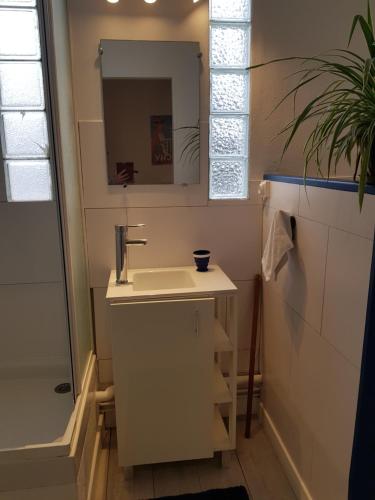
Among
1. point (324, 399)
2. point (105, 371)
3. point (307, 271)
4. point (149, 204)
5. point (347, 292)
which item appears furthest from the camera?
point (105, 371)

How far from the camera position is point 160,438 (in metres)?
1.72

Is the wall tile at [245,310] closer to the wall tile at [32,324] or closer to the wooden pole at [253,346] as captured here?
the wooden pole at [253,346]

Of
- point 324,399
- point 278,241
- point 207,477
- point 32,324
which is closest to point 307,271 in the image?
point 278,241

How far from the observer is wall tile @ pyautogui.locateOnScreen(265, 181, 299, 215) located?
5.29 ft

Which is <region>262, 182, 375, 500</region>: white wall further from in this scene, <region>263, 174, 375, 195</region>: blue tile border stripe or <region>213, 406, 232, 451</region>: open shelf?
<region>213, 406, 232, 451</region>: open shelf

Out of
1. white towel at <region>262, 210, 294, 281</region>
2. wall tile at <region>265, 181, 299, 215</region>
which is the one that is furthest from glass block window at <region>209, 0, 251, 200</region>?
white towel at <region>262, 210, 294, 281</region>

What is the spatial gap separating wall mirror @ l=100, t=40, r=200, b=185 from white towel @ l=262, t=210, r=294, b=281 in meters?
0.55

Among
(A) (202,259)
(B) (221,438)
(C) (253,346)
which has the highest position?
(A) (202,259)

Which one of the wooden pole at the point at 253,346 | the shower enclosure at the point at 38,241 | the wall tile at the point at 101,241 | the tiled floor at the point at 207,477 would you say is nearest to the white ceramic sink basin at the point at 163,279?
the wall tile at the point at 101,241

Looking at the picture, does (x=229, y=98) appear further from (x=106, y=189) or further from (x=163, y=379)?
(x=163, y=379)

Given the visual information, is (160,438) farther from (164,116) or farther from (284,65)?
(284,65)

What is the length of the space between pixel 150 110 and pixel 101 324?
1.13 metres

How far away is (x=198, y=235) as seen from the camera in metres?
2.02

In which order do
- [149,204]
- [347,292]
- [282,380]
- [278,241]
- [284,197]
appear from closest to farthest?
[347,292]
[278,241]
[284,197]
[282,380]
[149,204]
